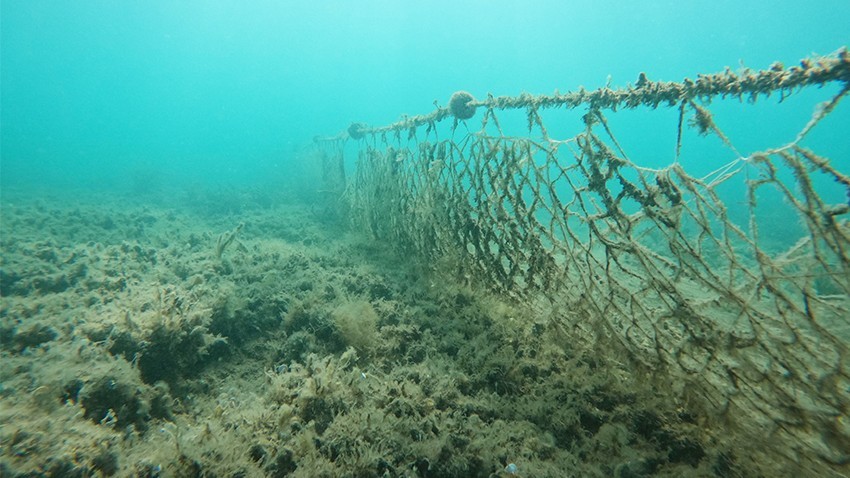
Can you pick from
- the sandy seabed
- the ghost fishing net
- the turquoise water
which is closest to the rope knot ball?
the ghost fishing net

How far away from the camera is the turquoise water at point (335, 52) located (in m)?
101

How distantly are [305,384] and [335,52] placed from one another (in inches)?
6464

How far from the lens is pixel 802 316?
6.34 feet

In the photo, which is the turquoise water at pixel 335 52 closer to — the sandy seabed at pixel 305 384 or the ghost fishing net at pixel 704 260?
the sandy seabed at pixel 305 384

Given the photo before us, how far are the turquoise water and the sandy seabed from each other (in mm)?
98301

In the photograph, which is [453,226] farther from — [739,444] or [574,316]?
[739,444]

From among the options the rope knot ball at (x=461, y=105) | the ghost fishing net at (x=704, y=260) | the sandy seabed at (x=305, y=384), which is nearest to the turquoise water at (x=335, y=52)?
the rope knot ball at (x=461, y=105)

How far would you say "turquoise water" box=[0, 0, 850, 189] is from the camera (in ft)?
330

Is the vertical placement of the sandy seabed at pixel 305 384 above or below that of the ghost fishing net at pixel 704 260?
below

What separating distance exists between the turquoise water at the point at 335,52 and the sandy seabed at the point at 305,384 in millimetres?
98301

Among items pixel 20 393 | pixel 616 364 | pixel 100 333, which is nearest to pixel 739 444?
pixel 616 364

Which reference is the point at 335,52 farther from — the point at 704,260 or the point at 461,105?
the point at 704,260

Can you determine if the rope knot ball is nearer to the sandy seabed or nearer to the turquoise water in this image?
the sandy seabed

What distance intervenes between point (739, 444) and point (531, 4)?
14489cm
